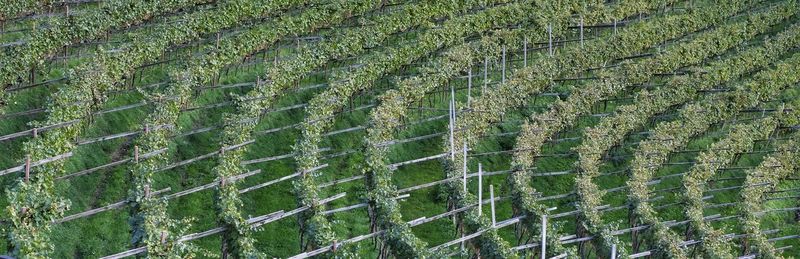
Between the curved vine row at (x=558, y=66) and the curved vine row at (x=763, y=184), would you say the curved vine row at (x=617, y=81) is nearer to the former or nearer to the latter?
the curved vine row at (x=558, y=66)

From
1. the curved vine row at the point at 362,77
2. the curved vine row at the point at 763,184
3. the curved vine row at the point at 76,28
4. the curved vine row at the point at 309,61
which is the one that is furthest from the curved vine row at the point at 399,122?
the curved vine row at the point at 763,184

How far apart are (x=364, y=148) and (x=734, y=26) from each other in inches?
863

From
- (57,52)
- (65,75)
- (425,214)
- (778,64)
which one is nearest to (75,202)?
(65,75)

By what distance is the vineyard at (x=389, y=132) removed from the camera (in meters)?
28.8

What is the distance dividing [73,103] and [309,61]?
32.2 feet

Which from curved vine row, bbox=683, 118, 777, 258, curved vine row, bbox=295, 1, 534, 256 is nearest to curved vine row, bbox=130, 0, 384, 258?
curved vine row, bbox=295, 1, 534, 256

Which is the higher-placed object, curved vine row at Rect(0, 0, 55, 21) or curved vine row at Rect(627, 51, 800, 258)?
curved vine row at Rect(0, 0, 55, 21)

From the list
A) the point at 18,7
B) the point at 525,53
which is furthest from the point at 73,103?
the point at 525,53

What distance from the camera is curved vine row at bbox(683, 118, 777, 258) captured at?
32.3m

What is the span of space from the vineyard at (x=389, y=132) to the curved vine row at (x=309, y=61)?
8 cm

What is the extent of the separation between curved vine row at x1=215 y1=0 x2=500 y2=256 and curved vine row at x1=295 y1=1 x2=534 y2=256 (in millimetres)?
771

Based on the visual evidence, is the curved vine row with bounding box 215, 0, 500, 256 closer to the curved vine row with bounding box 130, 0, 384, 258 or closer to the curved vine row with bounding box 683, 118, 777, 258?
the curved vine row with bounding box 130, 0, 384, 258

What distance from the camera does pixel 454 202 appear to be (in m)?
31.4

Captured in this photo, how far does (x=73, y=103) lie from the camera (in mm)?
30094
